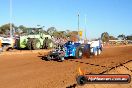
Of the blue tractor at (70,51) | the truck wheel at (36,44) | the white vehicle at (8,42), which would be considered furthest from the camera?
the white vehicle at (8,42)

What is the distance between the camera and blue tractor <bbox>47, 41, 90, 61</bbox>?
70.0ft

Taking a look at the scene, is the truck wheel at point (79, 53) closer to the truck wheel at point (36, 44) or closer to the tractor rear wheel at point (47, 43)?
the truck wheel at point (36, 44)

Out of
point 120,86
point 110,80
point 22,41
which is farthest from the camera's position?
point 22,41

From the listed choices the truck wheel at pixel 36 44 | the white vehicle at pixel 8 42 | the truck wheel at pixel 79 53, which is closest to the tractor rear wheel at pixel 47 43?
the truck wheel at pixel 36 44


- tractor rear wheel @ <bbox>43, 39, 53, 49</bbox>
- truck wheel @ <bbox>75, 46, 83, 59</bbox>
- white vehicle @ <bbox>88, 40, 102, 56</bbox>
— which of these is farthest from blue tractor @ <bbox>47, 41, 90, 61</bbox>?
tractor rear wheel @ <bbox>43, 39, 53, 49</bbox>

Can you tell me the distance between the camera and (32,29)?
109ft

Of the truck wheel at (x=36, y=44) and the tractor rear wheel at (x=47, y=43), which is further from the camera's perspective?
the tractor rear wheel at (x=47, y=43)

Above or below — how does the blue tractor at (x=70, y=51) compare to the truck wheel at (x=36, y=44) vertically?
below

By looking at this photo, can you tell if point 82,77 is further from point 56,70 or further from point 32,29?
point 32,29

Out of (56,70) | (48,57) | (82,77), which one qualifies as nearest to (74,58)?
(48,57)

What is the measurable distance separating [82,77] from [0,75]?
7.16 meters

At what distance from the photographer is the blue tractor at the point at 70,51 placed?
21.3 meters

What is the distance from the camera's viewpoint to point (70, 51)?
22859mm

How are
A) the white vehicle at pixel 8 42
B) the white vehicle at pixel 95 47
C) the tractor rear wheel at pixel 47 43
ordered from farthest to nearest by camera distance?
the white vehicle at pixel 8 42 → the tractor rear wheel at pixel 47 43 → the white vehicle at pixel 95 47
